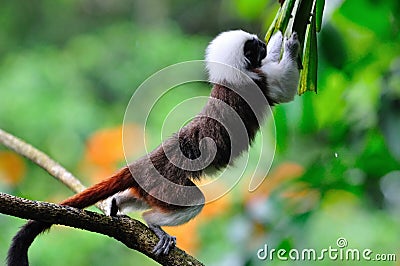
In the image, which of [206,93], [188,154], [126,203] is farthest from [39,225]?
[206,93]

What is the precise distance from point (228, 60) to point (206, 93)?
62.9 inches

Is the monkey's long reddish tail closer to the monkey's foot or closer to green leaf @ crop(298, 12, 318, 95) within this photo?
the monkey's foot

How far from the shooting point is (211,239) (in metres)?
2.98

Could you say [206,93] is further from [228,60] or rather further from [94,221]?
[94,221]

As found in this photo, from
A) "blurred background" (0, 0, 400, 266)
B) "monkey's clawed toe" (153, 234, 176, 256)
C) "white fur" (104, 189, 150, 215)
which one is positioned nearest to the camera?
"monkey's clawed toe" (153, 234, 176, 256)

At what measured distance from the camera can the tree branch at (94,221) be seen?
0.94 m

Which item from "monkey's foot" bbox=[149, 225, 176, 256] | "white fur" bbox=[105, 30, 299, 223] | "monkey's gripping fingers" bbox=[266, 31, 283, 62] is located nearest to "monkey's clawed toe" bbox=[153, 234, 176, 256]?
"monkey's foot" bbox=[149, 225, 176, 256]

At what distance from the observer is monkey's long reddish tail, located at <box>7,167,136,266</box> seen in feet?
4.10

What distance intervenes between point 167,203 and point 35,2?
506 cm

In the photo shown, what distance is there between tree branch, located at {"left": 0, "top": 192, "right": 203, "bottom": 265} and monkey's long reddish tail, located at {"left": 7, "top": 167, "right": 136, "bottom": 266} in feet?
0.47

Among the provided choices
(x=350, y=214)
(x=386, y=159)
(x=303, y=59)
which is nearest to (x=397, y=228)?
(x=350, y=214)

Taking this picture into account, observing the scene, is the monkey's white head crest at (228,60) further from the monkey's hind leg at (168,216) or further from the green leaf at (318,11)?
the green leaf at (318,11)

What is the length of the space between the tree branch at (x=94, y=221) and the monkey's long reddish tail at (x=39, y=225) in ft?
0.47

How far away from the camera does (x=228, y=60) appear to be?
1.44 metres
